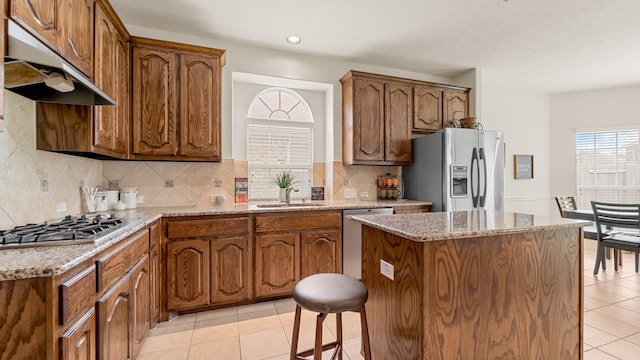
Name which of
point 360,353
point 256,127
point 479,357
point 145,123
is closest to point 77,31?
point 145,123

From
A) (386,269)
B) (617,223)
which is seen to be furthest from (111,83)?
(617,223)

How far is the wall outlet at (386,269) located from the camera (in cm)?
158

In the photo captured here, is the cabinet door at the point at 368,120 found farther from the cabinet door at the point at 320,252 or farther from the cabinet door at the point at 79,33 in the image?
the cabinet door at the point at 79,33

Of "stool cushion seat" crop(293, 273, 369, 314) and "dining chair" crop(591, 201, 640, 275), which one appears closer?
"stool cushion seat" crop(293, 273, 369, 314)

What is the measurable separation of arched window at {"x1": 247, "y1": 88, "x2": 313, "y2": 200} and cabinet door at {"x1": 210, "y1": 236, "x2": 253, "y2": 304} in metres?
1.07

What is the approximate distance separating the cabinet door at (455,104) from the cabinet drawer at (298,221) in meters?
2.22

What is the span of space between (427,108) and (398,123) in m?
0.49

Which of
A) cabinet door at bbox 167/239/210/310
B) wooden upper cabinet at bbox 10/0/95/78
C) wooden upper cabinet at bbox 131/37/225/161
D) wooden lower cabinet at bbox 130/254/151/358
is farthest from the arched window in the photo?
wooden upper cabinet at bbox 10/0/95/78

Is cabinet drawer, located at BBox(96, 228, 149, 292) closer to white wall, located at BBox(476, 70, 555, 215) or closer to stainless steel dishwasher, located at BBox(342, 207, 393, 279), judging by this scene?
stainless steel dishwasher, located at BBox(342, 207, 393, 279)

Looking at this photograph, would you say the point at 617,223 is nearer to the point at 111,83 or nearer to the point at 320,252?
the point at 320,252

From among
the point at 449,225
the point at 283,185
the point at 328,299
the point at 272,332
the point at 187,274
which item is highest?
the point at 283,185

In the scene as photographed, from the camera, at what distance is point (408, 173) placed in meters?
3.96

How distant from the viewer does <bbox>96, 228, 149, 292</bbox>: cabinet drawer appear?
1.32 metres

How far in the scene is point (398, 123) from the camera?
373 cm
